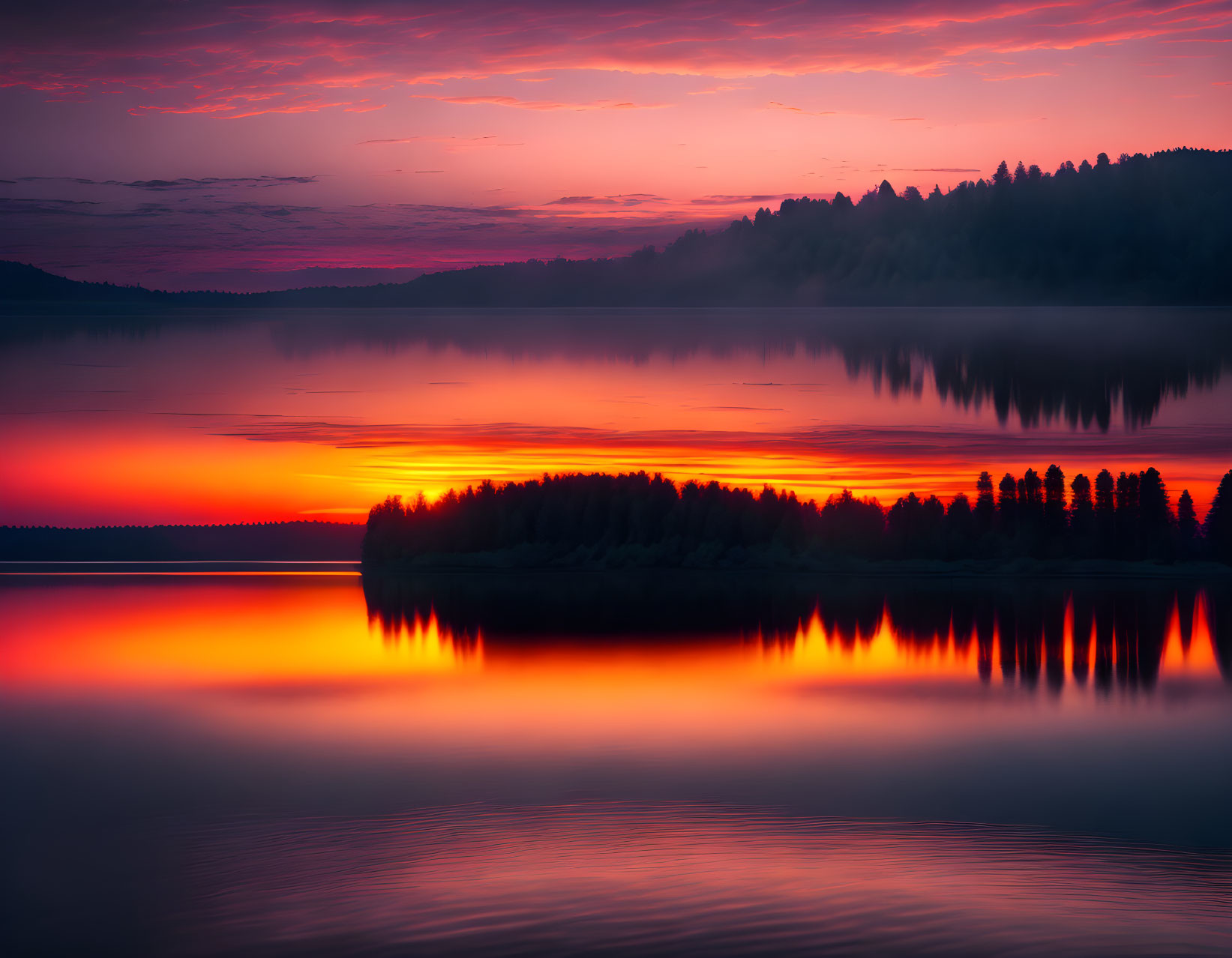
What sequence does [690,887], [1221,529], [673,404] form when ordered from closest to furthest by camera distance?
[690,887] → [1221,529] → [673,404]

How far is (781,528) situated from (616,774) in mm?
11662

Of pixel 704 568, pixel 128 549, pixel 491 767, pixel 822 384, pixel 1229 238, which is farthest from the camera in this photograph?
pixel 1229 238

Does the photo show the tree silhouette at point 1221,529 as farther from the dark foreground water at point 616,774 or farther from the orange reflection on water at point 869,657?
the orange reflection on water at point 869,657

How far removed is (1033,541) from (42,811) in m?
17.2

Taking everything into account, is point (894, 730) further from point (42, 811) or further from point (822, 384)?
point (822, 384)

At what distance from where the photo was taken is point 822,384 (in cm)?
5022

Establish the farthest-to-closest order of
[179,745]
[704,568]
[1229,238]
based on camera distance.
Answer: [1229,238] → [704,568] → [179,745]

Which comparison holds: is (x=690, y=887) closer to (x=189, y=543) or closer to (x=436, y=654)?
(x=436, y=654)

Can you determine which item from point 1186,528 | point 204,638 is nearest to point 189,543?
point 204,638

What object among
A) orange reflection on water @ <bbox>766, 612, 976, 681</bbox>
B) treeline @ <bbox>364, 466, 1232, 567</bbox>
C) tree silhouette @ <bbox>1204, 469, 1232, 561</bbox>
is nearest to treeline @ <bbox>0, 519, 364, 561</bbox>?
treeline @ <bbox>364, 466, 1232, 567</bbox>

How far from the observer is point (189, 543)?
23.9 meters

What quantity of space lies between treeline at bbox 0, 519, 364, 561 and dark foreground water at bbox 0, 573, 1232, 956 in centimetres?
314

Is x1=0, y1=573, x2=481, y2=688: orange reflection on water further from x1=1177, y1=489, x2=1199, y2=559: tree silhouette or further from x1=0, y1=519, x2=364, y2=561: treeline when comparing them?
x1=1177, y1=489, x2=1199, y2=559: tree silhouette

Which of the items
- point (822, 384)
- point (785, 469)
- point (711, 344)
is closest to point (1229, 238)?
point (711, 344)
